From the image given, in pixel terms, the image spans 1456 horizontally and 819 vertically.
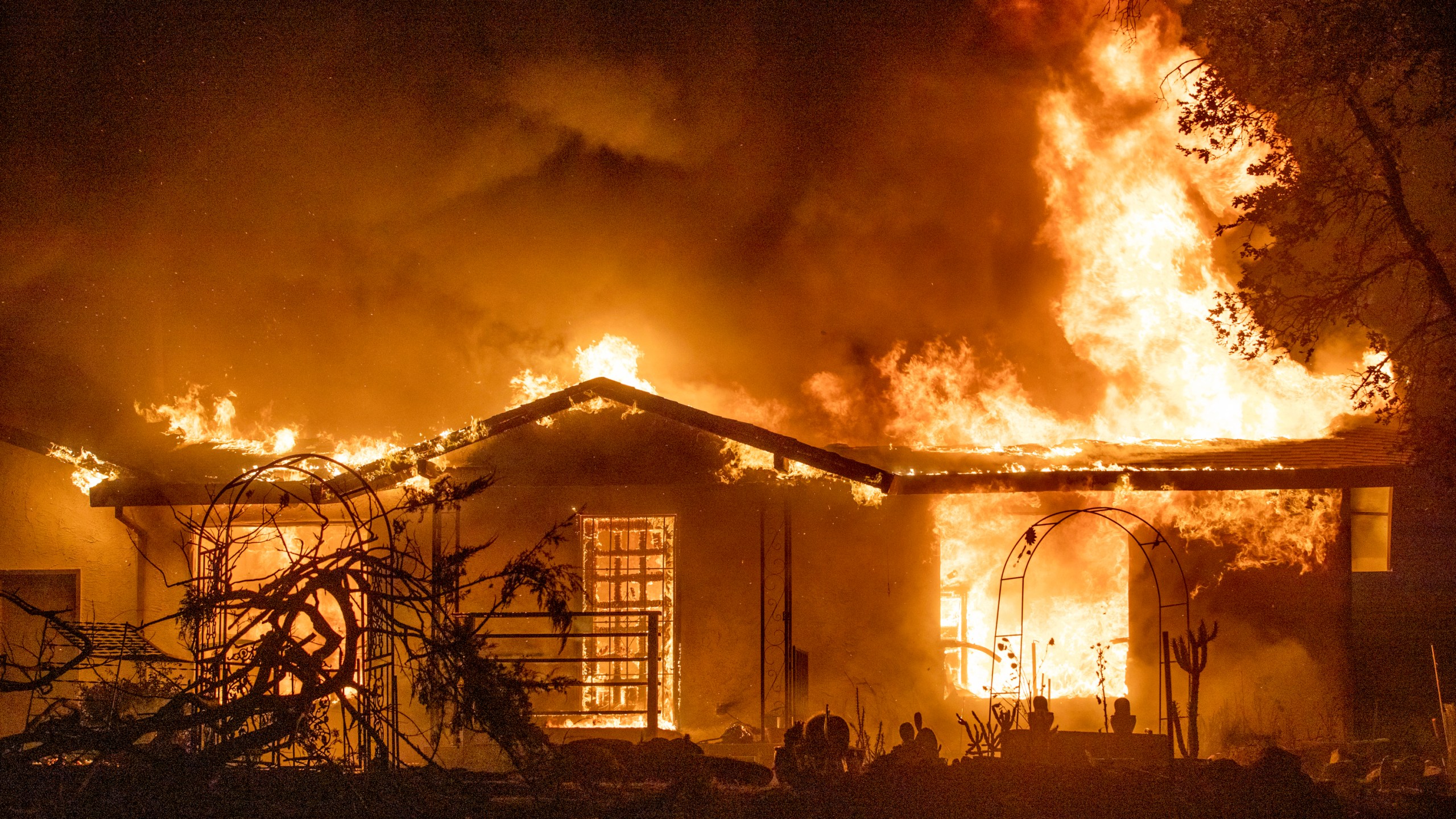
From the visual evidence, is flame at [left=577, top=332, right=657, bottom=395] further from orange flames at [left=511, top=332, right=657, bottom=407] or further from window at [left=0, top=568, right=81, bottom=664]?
window at [left=0, top=568, right=81, bottom=664]

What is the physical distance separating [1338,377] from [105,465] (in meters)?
16.3

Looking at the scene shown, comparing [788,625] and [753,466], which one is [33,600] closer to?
[753,466]

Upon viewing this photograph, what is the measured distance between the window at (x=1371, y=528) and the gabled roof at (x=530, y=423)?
7.19 metres

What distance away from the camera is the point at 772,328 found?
2202cm

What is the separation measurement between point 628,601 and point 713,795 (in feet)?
14.3

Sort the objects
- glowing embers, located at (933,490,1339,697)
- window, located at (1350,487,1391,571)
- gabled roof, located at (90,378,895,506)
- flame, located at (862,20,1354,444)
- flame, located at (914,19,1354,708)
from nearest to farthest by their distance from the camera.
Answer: gabled roof, located at (90,378,895,506)
glowing embers, located at (933,490,1339,697)
flame, located at (914,19,1354,708)
window, located at (1350,487,1391,571)
flame, located at (862,20,1354,444)

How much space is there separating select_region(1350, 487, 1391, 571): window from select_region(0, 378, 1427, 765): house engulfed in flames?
1.32 metres

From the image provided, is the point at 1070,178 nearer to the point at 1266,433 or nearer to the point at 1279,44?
the point at 1266,433

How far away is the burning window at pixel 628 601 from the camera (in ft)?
37.7

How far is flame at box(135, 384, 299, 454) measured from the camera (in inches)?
677

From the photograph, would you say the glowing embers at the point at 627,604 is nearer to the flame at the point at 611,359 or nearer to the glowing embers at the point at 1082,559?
the glowing embers at the point at 1082,559

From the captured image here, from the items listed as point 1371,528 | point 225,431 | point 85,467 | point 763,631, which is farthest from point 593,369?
point 1371,528

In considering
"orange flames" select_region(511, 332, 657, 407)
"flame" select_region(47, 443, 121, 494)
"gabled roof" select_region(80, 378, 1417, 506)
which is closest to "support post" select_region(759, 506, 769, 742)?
"gabled roof" select_region(80, 378, 1417, 506)

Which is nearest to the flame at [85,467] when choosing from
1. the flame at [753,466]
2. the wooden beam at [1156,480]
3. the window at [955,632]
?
the flame at [753,466]
